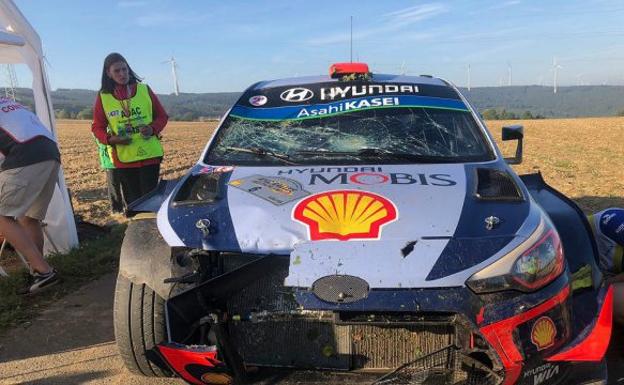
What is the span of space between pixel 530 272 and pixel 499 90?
130 metres

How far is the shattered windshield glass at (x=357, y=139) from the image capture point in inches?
134

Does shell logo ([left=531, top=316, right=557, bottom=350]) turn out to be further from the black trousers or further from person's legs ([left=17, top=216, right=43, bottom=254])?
the black trousers

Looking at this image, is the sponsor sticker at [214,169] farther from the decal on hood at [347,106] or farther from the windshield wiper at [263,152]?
the decal on hood at [347,106]

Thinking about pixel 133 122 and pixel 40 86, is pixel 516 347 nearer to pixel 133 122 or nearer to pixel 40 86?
pixel 133 122

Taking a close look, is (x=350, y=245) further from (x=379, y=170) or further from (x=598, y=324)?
(x=598, y=324)

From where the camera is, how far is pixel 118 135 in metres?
5.61

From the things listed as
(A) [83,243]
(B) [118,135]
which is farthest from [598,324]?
(A) [83,243]

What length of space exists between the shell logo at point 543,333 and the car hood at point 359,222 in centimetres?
33

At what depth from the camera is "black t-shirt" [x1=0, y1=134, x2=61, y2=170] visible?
4.52 metres

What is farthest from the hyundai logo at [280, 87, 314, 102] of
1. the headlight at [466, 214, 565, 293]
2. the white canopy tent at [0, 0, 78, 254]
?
the white canopy tent at [0, 0, 78, 254]

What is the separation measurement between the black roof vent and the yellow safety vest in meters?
3.75

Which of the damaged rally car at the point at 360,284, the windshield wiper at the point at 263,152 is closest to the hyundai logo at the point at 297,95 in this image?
the windshield wiper at the point at 263,152

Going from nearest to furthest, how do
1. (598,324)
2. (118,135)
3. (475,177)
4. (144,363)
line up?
(598,324) → (144,363) → (475,177) → (118,135)

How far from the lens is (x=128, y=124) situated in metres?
5.63
